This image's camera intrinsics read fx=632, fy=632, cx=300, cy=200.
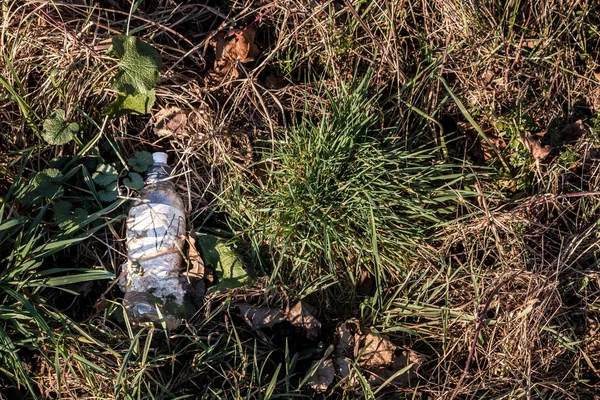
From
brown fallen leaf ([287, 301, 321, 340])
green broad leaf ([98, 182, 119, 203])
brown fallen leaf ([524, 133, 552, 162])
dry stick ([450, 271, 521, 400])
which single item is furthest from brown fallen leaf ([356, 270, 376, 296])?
green broad leaf ([98, 182, 119, 203])


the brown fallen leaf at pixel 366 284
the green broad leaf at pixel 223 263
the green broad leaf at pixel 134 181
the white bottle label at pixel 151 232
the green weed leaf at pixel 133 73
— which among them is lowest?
the brown fallen leaf at pixel 366 284

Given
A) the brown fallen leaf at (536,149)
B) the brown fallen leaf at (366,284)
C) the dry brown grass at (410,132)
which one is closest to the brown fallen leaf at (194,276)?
the dry brown grass at (410,132)

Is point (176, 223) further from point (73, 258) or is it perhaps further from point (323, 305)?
point (323, 305)

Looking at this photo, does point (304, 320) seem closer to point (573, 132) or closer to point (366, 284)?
point (366, 284)

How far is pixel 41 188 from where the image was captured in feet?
8.98

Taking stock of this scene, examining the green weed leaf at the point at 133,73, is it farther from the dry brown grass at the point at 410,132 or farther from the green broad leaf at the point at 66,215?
the green broad leaf at the point at 66,215

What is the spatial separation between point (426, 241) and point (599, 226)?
83 centimetres

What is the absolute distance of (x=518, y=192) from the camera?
3.05 metres

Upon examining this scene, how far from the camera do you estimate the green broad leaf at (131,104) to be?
2.87 metres

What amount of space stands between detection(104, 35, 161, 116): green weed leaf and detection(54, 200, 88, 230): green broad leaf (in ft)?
1.51

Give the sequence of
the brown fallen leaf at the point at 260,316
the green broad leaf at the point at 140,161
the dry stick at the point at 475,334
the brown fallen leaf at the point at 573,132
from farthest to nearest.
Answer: the brown fallen leaf at the point at 573,132, the green broad leaf at the point at 140,161, the brown fallen leaf at the point at 260,316, the dry stick at the point at 475,334

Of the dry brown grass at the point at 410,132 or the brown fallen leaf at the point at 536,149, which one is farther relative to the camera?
the brown fallen leaf at the point at 536,149

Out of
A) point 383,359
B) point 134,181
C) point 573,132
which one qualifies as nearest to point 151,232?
point 134,181

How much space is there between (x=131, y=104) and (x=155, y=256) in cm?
70
